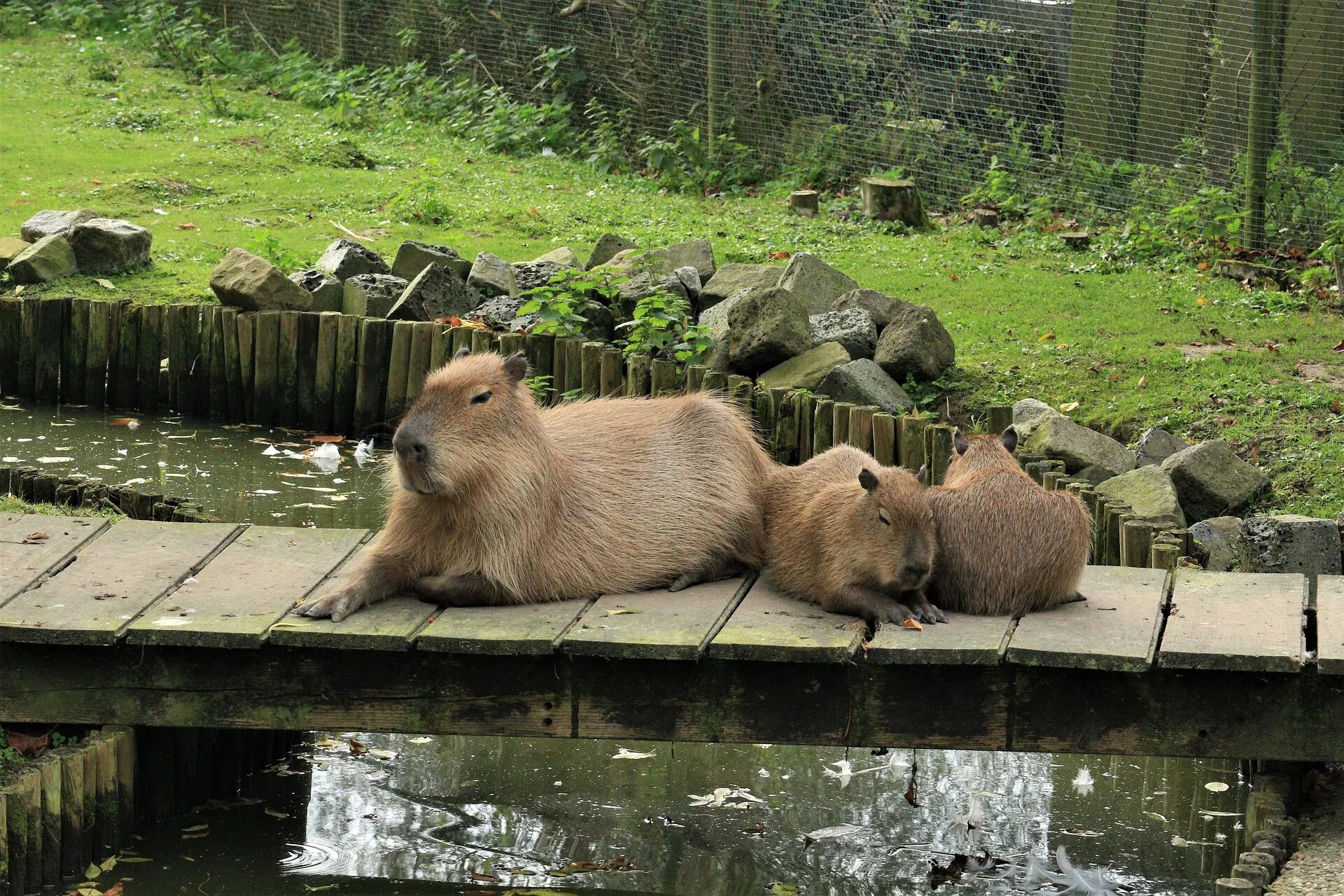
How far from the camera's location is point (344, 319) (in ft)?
32.0

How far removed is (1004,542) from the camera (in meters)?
5.11

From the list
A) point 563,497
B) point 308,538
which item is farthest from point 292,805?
point 563,497

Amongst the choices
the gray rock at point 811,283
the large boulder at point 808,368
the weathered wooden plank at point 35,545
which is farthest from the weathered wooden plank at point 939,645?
the gray rock at point 811,283

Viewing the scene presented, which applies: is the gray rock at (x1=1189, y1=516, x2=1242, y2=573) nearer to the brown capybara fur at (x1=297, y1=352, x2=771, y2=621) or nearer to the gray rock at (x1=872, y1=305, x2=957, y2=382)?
the gray rock at (x1=872, y1=305, x2=957, y2=382)

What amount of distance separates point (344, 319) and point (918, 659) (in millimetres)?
5788

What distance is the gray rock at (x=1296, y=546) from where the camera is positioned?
6855 mm

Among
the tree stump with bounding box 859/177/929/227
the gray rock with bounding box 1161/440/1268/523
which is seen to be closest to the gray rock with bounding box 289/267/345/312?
the tree stump with bounding box 859/177/929/227

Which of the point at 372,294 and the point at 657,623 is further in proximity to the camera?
the point at 372,294

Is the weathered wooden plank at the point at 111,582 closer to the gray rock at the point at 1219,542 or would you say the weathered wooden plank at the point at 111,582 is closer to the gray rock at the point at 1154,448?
the gray rock at the point at 1219,542

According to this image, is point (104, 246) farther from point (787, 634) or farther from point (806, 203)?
point (787, 634)

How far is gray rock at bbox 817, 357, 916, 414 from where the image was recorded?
8719 mm

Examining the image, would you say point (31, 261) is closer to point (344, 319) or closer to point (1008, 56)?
point (344, 319)

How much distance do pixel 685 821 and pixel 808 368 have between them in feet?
12.2

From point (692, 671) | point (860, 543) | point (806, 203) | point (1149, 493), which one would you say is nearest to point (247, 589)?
point (692, 671)
